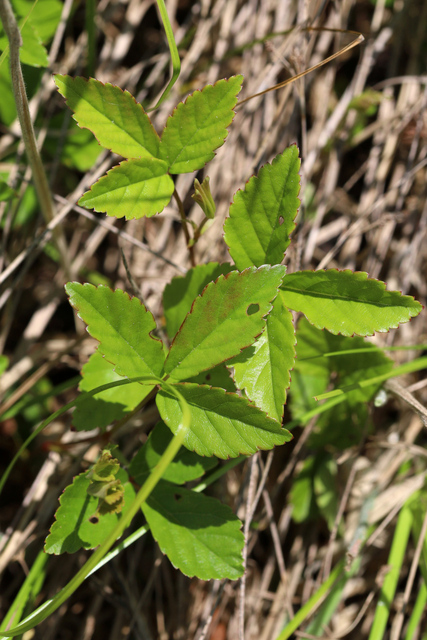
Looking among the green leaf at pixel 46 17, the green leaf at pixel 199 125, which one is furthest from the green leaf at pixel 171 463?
the green leaf at pixel 46 17

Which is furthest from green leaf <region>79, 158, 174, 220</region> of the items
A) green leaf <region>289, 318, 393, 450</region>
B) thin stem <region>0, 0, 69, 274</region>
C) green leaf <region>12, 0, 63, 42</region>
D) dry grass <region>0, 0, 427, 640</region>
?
green leaf <region>12, 0, 63, 42</region>

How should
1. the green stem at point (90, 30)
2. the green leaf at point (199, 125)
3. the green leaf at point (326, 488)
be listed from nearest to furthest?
1. the green leaf at point (199, 125)
2. the green stem at point (90, 30)
3. the green leaf at point (326, 488)

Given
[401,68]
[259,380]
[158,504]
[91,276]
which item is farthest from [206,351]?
[401,68]

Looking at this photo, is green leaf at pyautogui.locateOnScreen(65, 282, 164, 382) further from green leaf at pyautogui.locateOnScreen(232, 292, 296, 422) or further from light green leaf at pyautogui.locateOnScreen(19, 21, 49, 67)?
light green leaf at pyautogui.locateOnScreen(19, 21, 49, 67)

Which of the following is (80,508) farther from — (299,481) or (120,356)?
(299,481)

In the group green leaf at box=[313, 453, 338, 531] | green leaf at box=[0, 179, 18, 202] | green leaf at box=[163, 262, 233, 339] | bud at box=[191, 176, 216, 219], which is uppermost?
green leaf at box=[0, 179, 18, 202]

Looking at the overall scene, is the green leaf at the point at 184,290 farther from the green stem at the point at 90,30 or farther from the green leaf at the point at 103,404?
the green stem at the point at 90,30
